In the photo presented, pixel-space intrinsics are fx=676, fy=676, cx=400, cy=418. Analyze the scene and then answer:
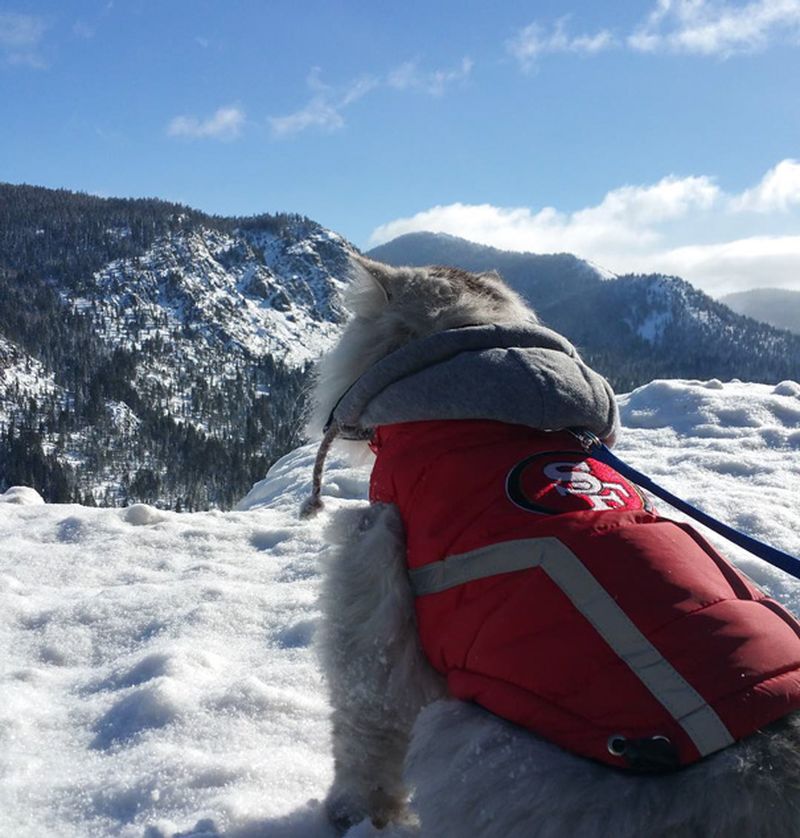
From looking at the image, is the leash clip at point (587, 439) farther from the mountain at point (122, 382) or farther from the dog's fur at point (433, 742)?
the mountain at point (122, 382)

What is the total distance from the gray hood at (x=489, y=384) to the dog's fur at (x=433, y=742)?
0.21 m

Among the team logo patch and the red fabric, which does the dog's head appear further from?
the team logo patch

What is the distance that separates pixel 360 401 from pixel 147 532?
4.46 metres

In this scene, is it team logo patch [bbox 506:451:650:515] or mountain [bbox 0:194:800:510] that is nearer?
team logo patch [bbox 506:451:650:515]

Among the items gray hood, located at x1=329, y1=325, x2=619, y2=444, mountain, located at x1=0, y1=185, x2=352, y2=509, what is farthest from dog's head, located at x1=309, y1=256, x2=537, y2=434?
mountain, located at x1=0, y1=185, x2=352, y2=509

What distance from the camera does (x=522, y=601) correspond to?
1.92 meters

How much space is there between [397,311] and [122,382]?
155 meters

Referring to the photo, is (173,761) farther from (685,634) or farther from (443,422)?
(685,634)

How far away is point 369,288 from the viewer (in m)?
3.06

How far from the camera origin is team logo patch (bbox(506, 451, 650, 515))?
A: 2.15m

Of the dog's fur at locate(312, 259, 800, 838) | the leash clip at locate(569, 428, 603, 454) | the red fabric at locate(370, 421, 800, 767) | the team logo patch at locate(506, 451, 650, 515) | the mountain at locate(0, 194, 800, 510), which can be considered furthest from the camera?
the mountain at locate(0, 194, 800, 510)

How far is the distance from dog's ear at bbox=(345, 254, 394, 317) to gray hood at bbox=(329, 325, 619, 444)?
1.24 feet

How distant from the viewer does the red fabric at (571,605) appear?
160 centimetres

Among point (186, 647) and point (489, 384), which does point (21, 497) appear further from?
point (489, 384)
